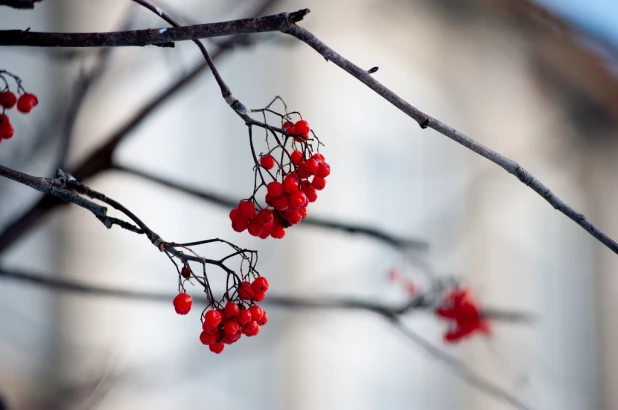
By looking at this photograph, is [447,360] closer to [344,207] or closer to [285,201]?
[285,201]

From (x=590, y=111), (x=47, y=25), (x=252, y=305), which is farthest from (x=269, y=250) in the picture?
(x=590, y=111)

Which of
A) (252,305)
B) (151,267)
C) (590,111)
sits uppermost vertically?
(590,111)

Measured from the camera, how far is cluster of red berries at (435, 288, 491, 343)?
594mm

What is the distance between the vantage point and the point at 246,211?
26 cm

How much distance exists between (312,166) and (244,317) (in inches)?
3.1

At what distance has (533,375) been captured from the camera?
1.59 m

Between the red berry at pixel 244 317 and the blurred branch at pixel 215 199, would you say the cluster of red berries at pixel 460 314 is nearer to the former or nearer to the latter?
the blurred branch at pixel 215 199

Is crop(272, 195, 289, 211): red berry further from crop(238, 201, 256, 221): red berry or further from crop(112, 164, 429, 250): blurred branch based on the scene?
crop(112, 164, 429, 250): blurred branch

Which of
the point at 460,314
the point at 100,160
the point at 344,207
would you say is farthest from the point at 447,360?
the point at 344,207

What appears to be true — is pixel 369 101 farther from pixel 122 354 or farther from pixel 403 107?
pixel 403 107

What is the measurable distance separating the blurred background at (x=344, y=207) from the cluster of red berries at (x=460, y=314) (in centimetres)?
4

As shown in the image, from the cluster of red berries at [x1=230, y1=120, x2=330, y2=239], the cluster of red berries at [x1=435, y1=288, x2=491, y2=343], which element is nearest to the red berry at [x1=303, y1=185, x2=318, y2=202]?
the cluster of red berries at [x1=230, y1=120, x2=330, y2=239]

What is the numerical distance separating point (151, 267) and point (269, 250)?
0.24 metres

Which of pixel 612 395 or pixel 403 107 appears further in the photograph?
pixel 612 395
